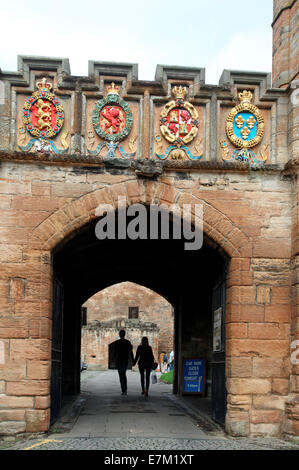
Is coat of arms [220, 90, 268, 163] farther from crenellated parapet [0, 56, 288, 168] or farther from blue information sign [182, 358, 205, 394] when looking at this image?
blue information sign [182, 358, 205, 394]

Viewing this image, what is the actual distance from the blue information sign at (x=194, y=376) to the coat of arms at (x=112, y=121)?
6270 millimetres

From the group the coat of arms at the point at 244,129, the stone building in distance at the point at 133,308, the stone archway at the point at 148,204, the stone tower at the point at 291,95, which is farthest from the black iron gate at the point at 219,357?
the stone building in distance at the point at 133,308

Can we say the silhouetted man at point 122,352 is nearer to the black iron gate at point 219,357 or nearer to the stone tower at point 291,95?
the black iron gate at point 219,357

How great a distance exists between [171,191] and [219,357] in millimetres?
2661

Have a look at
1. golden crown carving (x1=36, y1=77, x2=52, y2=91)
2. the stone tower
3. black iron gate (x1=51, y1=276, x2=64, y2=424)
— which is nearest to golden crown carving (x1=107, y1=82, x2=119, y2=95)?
golden crown carving (x1=36, y1=77, x2=52, y2=91)

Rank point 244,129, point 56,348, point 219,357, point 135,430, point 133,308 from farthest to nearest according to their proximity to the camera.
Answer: point 133,308
point 56,348
point 219,357
point 244,129
point 135,430

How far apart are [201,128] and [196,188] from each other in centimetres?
92

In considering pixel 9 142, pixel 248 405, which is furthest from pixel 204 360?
pixel 9 142

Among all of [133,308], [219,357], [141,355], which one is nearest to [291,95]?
[219,357]

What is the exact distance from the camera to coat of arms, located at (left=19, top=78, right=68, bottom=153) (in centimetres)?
862

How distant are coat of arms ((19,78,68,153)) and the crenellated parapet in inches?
0.6

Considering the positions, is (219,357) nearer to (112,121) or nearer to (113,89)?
(112,121)

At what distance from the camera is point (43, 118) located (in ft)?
28.4

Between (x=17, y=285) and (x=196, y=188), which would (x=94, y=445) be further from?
(x=196, y=188)
